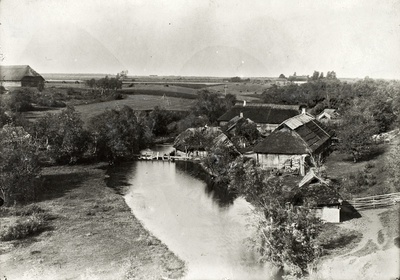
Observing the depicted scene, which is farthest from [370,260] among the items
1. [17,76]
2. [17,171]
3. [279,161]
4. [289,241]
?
[17,76]

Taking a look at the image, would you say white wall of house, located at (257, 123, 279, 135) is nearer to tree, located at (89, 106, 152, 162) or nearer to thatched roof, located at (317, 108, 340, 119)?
thatched roof, located at (317, 108, 340, 119)

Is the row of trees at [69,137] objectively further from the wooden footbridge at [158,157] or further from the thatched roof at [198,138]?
the thatched roof at [198,138]

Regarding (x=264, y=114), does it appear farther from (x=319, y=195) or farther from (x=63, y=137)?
(x=319, y=195)

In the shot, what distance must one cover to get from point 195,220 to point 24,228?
10.2 meters

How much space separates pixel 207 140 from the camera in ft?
138

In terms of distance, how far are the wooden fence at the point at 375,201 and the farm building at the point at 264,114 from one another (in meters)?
25.9

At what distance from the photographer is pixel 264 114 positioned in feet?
176

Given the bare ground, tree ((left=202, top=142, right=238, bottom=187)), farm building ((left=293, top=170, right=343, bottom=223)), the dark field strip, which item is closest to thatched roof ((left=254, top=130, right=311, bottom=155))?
tree ((left=202, top=142, right=238, bottom=187))

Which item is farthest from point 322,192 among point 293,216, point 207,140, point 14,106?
point 14,106

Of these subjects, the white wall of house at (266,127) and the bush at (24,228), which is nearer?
the bush at (24,228)

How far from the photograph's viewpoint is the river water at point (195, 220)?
1842 cm

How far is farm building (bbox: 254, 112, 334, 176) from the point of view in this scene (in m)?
34.2

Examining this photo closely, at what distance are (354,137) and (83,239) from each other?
25153mm

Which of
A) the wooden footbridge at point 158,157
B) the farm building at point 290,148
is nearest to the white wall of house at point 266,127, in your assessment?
the farm building at point 290,148
